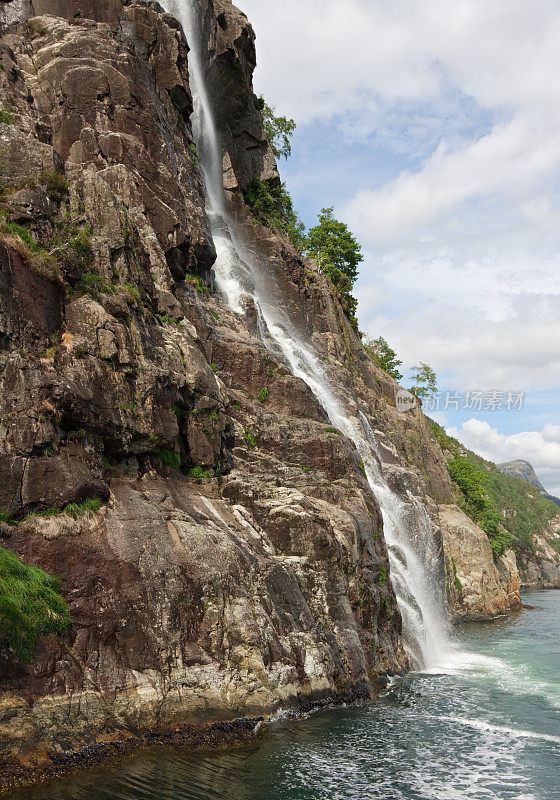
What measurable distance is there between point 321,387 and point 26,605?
82.4 ft

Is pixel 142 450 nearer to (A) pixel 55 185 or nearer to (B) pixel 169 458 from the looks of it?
(B) pixel 169 458

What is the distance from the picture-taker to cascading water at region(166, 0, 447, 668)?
1213 inches

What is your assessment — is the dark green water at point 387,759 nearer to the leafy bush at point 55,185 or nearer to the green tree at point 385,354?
the leafy bush at point 55,185

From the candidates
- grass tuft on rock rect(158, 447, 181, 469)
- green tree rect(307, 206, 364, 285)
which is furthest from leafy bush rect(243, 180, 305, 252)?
grass tuft on rock rect(158, 447, 181, 469)

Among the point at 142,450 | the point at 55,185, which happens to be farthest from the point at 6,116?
the point at 142,450

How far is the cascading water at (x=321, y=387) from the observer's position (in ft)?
101

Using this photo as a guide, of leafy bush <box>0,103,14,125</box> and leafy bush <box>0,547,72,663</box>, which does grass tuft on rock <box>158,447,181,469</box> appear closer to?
leafy bush <box>0,547,72,663</box>

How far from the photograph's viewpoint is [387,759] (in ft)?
49.4

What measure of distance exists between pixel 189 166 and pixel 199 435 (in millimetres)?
18450

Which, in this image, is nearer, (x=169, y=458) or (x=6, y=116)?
(x=169, y=458)

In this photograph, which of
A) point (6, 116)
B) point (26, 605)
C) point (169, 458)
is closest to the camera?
point (26, 605)

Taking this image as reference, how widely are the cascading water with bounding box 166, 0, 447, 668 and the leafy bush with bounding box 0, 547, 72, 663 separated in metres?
18.0

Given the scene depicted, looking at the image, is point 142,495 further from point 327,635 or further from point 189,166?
point 189,166

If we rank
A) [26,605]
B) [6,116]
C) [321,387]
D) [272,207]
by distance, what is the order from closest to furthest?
[26,605]
[6,116]
[321,387]
[272,207]
